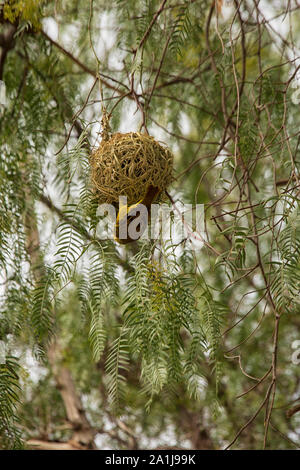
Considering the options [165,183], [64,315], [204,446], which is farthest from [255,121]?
[204,446]

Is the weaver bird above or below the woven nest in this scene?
below

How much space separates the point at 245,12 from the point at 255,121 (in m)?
0.94

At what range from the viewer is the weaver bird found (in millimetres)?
1292

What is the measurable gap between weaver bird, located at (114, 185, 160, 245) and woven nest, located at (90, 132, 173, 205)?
25 mm

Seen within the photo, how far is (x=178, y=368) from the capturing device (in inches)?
54.0

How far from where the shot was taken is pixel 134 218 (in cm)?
130

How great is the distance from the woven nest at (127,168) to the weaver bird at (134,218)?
0.08ft

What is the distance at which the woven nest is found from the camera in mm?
1331

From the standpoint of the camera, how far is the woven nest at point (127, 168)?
4.37 feet

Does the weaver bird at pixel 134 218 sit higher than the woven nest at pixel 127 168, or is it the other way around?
the woven nest at pixel 127 168

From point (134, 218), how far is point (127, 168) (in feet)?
0.42

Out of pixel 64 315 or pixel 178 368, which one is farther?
pixel 64 315

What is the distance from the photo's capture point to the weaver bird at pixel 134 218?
1292 millimetres
